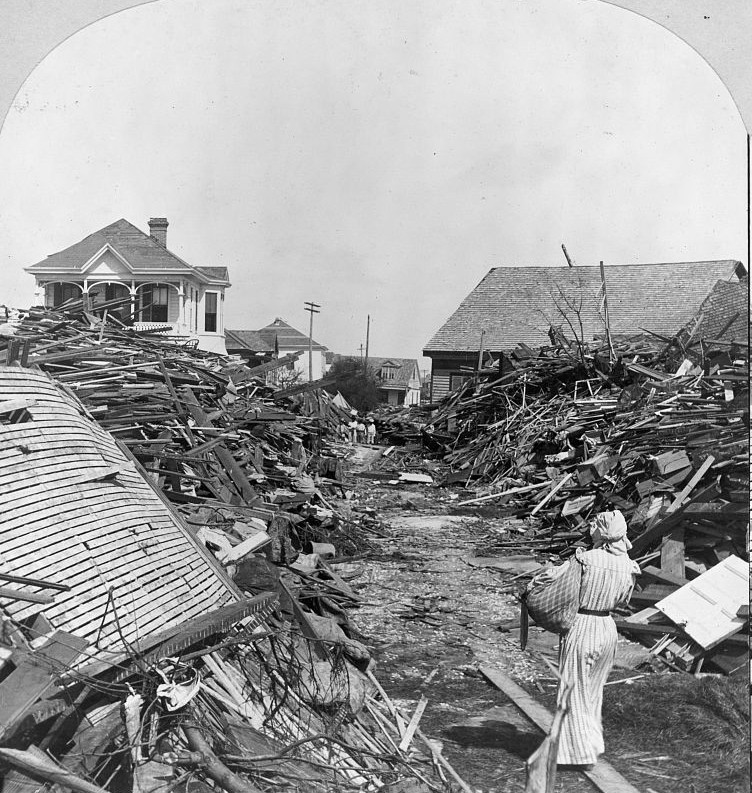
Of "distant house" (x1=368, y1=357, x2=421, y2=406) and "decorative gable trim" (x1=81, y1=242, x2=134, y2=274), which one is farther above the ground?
"decorative gable trim" (x1=81, y1=242, x2=134, y2=274)

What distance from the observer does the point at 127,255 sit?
399 centimetres

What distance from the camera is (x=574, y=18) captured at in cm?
384

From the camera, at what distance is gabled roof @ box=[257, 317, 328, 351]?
4715 millimetres

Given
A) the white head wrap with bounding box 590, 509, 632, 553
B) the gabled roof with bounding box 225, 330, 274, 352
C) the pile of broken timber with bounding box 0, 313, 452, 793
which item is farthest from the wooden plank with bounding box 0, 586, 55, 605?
the gabled roof with bounding box 225, 330, 274, 352

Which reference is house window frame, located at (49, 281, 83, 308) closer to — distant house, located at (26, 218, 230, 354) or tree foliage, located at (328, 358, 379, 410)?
distant house, located at (26, 218, 230, 354)

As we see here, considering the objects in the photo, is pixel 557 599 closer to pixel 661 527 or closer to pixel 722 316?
pixel 661 527

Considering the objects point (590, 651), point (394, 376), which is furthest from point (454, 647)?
point (394, 376)

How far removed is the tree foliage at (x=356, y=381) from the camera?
6.95 metres

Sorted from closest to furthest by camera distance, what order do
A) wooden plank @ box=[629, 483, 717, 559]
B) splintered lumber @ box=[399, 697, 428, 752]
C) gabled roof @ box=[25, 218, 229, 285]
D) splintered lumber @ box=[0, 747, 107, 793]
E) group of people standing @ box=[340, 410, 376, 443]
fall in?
splintered lumber @ box=[0, 747, 107, 793] < splintered lumber @ box=[399, 697, 428, 752] < gabled roof @ box=[25, 218, 229, 285] < wooden plank @ box=[629, 483, 717, 559] < group of people standing @ box=[340, 410, 376, 443]

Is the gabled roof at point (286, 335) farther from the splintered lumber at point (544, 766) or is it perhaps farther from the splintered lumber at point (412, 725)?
the splintered lumber at point (544, 766)

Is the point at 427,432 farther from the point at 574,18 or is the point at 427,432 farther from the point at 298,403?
the point at 574,18

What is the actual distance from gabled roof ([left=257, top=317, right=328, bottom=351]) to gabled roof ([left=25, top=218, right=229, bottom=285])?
61cm

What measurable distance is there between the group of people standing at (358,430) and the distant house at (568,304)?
5694 mm

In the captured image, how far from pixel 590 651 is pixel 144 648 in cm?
194
